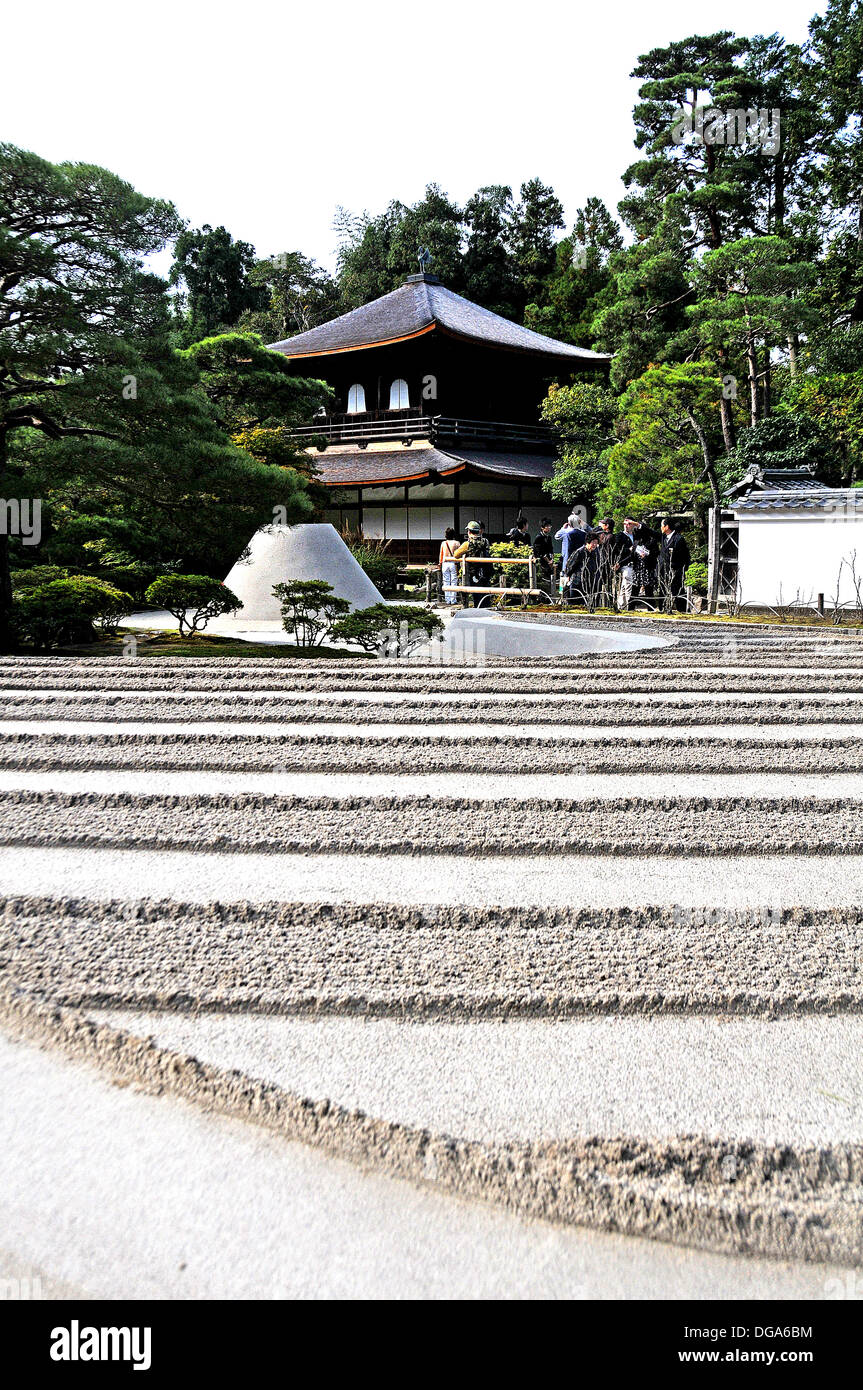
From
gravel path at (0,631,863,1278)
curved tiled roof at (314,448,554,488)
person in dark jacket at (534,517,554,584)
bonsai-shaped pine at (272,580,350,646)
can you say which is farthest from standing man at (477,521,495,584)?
gravel path at (0,631,863,1278)

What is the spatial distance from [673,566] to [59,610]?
8.72 m

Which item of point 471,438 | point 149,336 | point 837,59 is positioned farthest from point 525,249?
point 149,336

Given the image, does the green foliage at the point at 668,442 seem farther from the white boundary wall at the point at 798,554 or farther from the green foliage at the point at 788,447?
the white boundary wall at the point at 798,554

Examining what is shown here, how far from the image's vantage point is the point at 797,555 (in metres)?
14.7

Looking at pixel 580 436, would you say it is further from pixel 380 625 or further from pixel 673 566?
pixel 380 625

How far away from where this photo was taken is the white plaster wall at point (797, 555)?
1424 cm

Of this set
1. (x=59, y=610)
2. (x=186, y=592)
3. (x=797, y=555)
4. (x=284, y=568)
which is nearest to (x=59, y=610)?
(x=59, y=610)

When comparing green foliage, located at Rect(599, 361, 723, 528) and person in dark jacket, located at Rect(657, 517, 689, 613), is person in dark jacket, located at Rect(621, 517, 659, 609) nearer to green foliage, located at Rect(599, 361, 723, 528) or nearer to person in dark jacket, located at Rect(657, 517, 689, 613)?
person in dark jacket, located at Rect(657, 517, 689, 613)

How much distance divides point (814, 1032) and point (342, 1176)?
1.17m

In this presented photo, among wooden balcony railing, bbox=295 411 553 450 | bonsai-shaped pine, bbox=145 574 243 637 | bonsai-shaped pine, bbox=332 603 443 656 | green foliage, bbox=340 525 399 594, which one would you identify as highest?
wooden balcony railing, bbox=295 411 553 450

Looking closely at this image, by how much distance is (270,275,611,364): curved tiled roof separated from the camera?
85.5 feet

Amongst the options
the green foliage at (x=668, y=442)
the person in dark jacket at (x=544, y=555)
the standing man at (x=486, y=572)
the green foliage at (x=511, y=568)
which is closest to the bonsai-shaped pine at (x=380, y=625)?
the person in dark jacket at (x=544, y=555)

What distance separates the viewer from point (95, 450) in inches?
364

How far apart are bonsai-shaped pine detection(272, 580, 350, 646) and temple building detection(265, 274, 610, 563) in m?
13.2
